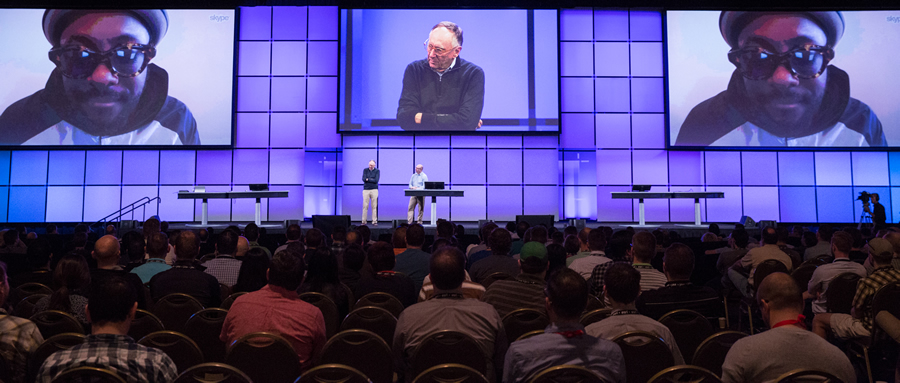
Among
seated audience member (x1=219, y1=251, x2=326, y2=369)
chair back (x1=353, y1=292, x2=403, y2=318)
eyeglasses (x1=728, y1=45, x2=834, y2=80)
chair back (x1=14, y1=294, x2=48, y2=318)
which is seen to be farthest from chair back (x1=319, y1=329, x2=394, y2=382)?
eyeglasses (x1=728, y1=45, x2=834, y2=80)

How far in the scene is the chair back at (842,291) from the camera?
433 cm

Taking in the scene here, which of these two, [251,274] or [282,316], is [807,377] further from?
[251,274]

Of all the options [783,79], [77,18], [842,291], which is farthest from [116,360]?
[783,79]

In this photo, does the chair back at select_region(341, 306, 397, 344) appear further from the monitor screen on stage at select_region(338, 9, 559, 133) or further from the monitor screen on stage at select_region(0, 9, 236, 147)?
the monitor screen on stage at select_region(0, 9, 236, 147)

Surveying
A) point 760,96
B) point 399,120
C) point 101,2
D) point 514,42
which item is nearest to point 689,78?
point 760,96

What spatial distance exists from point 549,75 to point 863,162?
8.87 meters

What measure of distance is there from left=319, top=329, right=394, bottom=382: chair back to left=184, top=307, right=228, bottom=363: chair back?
0.94m

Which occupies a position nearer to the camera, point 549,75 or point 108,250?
point 108,250

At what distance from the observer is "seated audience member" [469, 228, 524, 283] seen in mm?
4895

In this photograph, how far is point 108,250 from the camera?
407cm

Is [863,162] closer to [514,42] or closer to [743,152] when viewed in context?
[743,152]

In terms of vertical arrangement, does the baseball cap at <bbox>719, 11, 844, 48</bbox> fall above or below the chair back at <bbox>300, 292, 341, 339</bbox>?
above

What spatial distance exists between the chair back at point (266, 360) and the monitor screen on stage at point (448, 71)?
1169 cm

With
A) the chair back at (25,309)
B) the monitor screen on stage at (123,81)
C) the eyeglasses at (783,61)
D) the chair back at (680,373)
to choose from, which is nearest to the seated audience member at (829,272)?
the chair back at (680,373)
